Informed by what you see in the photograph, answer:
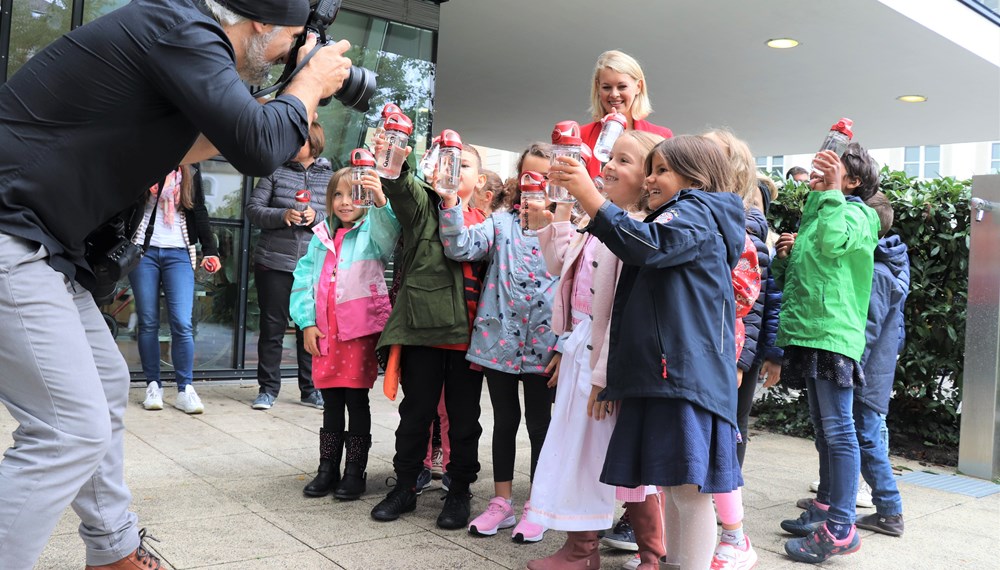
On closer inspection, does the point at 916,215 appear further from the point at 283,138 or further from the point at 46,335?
the point at 46,335

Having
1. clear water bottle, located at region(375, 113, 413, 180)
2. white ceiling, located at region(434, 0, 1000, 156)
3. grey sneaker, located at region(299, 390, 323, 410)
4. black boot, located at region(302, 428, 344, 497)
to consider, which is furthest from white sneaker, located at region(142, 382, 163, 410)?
white ceiling, located at region(434, 0, 1000, 156)

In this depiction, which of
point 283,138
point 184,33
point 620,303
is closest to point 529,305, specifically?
point 620,303

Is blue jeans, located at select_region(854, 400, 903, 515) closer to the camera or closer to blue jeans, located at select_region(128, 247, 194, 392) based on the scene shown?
the camera

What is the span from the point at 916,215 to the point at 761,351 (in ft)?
8.68

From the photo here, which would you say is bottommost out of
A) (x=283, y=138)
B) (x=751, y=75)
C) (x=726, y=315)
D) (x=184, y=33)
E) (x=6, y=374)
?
(x=6, y=374)

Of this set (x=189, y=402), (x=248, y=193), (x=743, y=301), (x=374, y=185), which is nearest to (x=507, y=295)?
(x=374, y=185)

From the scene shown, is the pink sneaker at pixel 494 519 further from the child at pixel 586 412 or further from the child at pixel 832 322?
the child at pixel 832 322

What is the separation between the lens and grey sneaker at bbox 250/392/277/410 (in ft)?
20.2

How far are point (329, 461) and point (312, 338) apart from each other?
597mm

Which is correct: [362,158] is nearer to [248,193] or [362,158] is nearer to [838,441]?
[838,441]

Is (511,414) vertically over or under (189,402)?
over

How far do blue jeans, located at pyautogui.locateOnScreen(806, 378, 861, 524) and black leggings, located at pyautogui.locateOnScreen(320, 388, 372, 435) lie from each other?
6.62 ft

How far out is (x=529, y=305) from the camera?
3.62m

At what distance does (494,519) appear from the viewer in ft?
11.5
